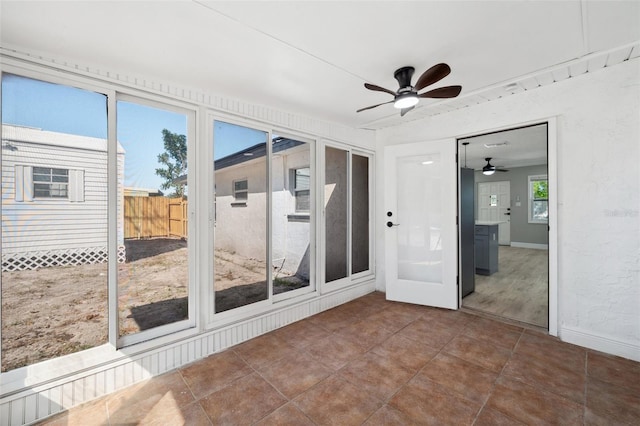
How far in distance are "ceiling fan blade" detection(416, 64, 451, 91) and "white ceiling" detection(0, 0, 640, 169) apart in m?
0.21

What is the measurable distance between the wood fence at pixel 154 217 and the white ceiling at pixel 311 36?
107 centimetres

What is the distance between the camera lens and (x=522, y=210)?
8383mm

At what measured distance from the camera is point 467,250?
396 cm

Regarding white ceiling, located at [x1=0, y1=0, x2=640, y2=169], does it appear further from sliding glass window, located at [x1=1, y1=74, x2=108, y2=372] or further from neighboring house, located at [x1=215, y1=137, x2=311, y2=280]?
neighboring house, located at [x1=215, y1=137, x2=311, y2=280]

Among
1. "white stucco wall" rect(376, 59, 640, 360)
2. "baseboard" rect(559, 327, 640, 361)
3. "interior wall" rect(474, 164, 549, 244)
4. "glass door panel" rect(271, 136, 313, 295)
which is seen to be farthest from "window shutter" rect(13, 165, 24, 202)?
"interior wall" rect(474, 164, 549, 244)

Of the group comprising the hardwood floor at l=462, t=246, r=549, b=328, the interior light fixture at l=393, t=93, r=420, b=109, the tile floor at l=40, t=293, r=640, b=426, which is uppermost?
the interior light fixture at l=393, t=93, r=420, b=109

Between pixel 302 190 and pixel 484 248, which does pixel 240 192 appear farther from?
pixel 484 248

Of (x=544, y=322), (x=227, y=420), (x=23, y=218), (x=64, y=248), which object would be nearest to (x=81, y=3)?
(x=23, y=218)

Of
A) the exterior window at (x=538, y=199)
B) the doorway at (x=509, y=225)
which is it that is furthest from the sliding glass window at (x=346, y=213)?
the exterior window at (x=538, y=199)

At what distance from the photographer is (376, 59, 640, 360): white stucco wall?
7.54 feet

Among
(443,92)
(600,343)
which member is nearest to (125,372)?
(443,92)

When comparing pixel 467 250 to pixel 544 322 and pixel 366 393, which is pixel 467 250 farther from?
pixel 366 393

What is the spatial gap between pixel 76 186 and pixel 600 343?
4620mm

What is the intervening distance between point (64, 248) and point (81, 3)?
1619mm
